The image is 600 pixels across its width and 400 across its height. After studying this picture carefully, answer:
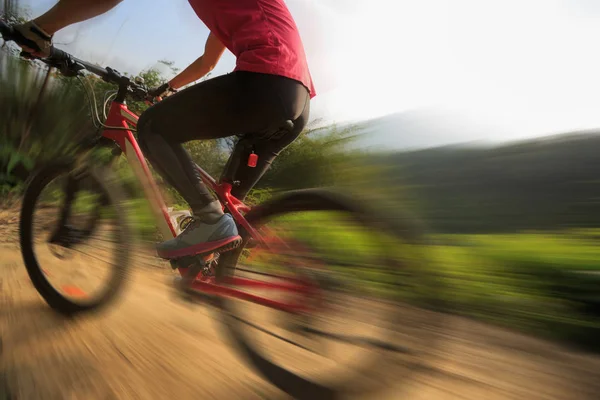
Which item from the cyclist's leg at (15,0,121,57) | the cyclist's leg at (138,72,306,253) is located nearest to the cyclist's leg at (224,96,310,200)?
the cyclist's leg at (138,72,306,253)

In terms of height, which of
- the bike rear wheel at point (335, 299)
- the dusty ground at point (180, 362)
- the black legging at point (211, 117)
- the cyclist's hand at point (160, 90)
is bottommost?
the dusty ground at point (180, 362)

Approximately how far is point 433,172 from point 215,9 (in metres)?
2.27

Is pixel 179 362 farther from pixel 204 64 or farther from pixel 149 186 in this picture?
pixel 204 64

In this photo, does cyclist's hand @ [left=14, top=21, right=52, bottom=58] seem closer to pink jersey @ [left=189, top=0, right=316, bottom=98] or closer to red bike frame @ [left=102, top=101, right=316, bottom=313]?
red bike frame @ [left=102, top=101, right=316, bottom=313]

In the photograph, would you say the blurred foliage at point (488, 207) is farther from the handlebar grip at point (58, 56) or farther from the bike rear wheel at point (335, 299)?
the handlebar grip at point (58, 56)

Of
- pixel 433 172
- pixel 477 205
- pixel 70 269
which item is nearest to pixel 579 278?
pixel 477 205

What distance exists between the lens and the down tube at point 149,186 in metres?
1.92

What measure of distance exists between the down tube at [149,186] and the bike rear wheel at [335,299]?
0.37 m

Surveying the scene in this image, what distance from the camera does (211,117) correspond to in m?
1.59

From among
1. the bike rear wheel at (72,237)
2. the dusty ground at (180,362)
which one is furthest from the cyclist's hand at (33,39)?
the dusty ground at (180,362)

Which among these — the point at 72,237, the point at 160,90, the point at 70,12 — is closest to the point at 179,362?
the point at 72,237

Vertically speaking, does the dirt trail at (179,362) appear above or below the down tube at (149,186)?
below

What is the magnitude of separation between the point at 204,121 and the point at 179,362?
1.04 meters

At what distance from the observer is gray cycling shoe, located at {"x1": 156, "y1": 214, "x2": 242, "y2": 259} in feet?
5.35
